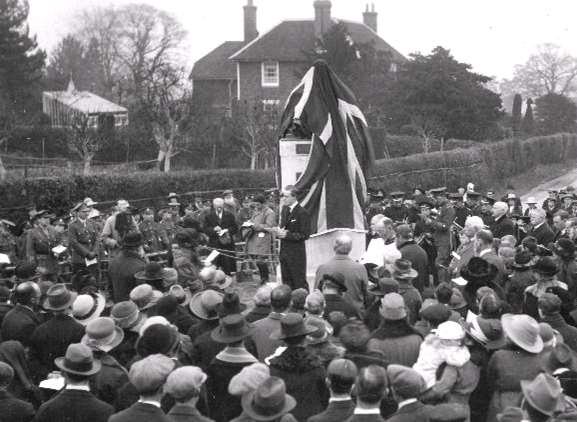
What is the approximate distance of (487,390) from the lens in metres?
6.34

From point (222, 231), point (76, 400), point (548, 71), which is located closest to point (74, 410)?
point (76, 400)

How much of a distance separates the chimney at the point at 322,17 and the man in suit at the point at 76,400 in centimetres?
4772

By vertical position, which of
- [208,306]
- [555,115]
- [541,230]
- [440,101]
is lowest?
[541,230]

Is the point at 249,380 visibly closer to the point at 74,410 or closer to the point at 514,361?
the point at 74,410

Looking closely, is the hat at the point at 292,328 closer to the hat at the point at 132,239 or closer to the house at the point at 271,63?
the hat at the point at 132,239

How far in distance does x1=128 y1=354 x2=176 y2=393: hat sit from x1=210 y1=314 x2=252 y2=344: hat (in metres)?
1.10

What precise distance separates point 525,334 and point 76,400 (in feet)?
10.5

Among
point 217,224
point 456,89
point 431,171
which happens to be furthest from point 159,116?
point 217,224

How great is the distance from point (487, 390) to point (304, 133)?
8.13 meters

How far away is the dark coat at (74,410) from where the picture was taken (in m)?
5.47

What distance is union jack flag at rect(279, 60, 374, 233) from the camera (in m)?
13.5

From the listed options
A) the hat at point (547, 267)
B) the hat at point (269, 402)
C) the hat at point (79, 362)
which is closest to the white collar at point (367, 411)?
the hat at point (269, 402)

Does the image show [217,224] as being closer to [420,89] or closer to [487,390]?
[487,390]

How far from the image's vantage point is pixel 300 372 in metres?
5.86
